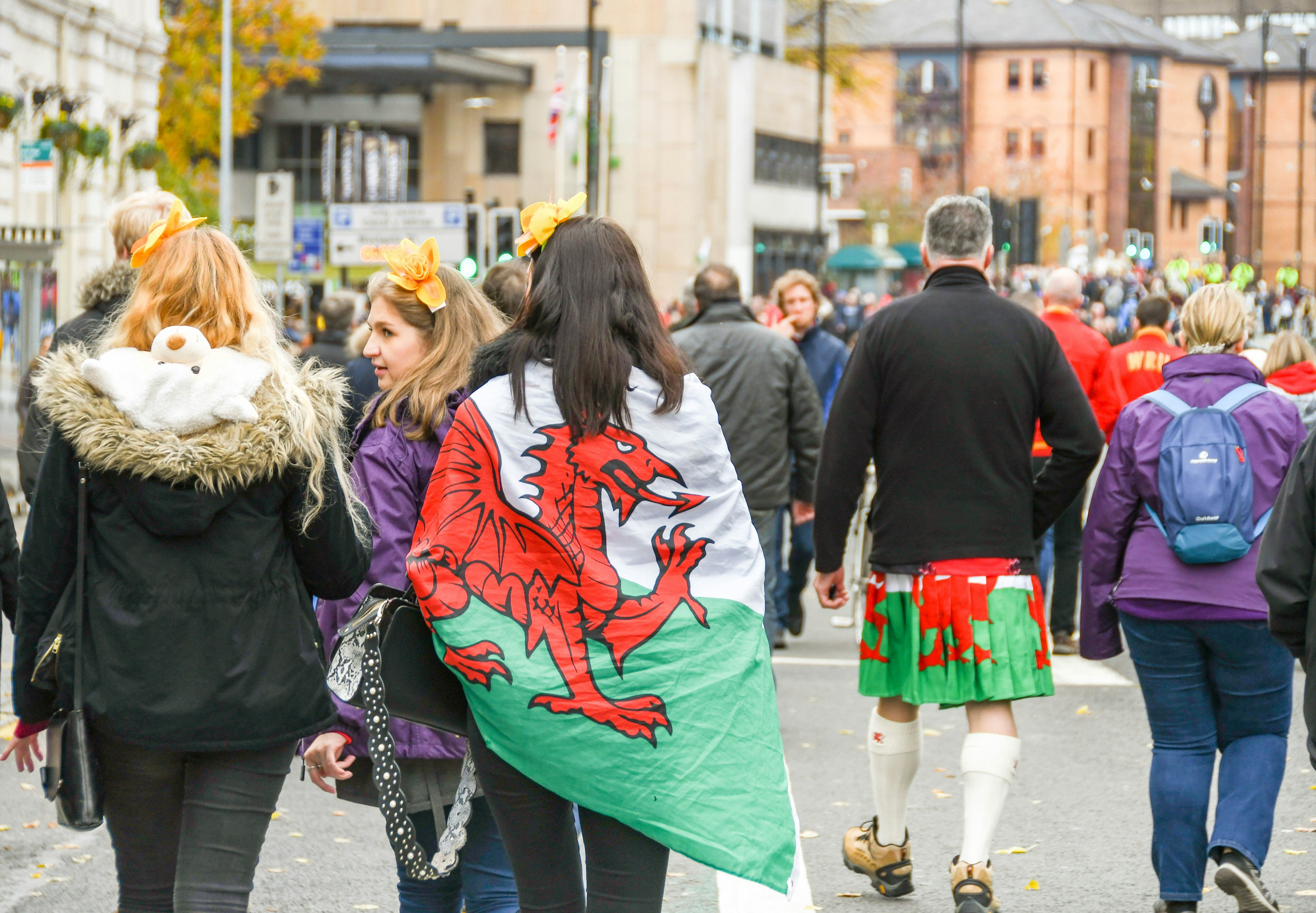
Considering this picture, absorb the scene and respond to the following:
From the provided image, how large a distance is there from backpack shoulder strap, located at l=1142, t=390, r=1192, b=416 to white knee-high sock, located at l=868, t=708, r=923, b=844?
1.19 m

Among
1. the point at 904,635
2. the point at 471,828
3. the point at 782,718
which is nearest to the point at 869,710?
the point at 782,718

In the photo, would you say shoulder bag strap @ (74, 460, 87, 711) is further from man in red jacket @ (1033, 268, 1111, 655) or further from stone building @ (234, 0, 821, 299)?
stone building @ (234, 0, 821, 299)

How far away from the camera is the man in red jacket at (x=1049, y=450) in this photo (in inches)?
389

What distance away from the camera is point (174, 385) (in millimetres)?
3414

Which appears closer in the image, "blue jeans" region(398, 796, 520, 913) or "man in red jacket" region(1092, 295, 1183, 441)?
"blue jeans" region(398, 796, 520, 913)

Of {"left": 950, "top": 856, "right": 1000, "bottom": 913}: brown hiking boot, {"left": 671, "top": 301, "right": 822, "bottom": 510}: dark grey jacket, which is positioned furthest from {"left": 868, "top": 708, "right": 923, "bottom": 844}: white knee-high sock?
{"left": 671, "top": 301, "right": 822, "bottom": 510}: dark grey jacket

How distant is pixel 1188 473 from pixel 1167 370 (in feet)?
1.21

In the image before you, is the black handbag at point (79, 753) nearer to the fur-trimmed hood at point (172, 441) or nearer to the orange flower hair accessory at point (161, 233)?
the fur-trimmed hood at point (172, 441)

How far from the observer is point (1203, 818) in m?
5.01

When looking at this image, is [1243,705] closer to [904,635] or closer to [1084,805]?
[904,635]

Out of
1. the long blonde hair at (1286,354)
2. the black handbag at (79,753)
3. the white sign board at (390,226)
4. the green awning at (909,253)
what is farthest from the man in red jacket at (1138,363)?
the green awning at (909,253)

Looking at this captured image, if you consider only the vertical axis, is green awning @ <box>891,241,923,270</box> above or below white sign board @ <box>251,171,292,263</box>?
above

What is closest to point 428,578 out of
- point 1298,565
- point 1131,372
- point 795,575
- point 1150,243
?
point 1298,565

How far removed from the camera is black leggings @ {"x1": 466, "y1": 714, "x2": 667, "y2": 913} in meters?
3.22
